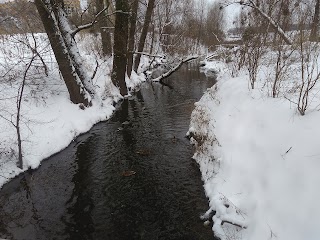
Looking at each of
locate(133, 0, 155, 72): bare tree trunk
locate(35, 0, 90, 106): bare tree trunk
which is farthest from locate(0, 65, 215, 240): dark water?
locate(133, 0, 155, 72): bare tree trunk

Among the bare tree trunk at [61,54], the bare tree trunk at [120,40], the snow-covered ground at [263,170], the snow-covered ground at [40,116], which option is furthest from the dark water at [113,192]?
the bare tree trunk at [120,40]

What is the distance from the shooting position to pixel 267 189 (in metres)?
4.16

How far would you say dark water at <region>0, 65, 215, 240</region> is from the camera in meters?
4.64

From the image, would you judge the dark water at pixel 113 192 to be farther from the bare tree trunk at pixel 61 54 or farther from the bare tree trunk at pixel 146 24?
the bare tree trunk at pixel 146 24

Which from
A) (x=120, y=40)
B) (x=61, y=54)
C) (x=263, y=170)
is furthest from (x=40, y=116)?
(x=263, y=170)

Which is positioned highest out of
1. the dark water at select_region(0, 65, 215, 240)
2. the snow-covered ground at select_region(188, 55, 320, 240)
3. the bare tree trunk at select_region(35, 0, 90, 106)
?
the bare tree trunk at select_region(35, 0, 90, 106)

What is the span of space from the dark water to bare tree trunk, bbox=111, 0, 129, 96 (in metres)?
4.36

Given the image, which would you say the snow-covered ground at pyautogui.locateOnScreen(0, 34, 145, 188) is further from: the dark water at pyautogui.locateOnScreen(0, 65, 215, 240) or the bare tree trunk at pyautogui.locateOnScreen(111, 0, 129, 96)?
the bare tree trunk at pyautogui.locateOnScreen(111, 0, 129, 96)

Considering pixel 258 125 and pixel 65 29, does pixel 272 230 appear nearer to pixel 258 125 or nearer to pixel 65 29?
pixel 258 125

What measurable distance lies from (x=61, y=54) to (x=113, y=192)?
5627 mm

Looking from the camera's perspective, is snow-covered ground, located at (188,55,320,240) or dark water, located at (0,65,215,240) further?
dark water, located at (0,65,215,240)

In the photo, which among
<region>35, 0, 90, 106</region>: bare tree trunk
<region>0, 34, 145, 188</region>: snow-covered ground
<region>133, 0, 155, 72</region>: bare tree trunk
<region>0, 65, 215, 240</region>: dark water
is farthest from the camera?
<region>133, 0, 155, 72</region>: bare tree trunk

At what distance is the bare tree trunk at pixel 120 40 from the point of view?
36.1ft

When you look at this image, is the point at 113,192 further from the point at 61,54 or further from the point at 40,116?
the point at 61,54
